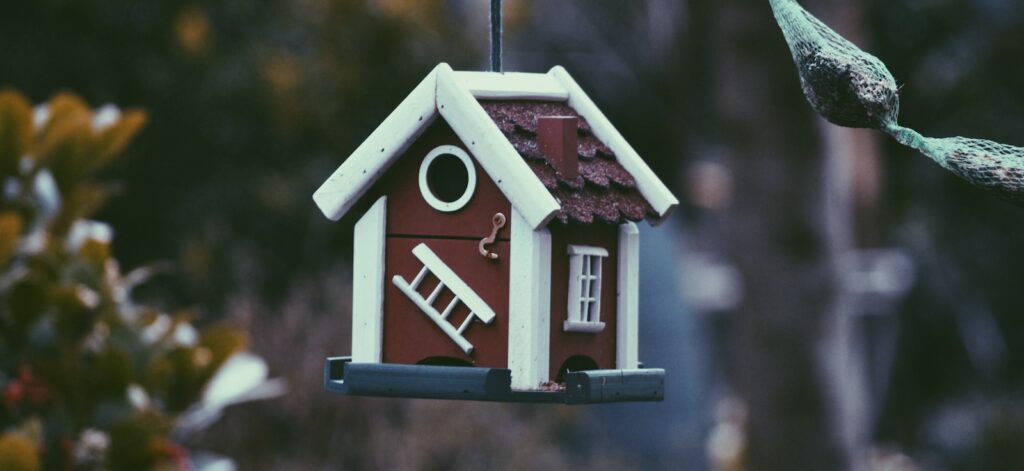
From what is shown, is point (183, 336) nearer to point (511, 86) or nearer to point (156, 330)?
point (156, 330)

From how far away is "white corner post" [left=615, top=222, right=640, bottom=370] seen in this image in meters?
3.01

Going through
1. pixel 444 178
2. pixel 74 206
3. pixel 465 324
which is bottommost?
pixel 465 324

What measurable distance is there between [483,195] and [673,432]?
8869 millimetres

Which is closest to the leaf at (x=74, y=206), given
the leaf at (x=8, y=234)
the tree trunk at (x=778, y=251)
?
the leaf at (x=8, y=234)

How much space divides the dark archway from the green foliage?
1337 mm

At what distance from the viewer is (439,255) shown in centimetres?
285

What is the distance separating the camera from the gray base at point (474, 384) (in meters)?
2.67

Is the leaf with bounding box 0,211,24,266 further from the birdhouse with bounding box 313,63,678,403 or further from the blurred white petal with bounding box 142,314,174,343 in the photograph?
the birdhouse with bounding box 313,63,678,403

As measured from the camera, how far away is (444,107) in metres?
2.77

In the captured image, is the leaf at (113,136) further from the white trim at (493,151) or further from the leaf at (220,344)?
the white trim at (493,151)

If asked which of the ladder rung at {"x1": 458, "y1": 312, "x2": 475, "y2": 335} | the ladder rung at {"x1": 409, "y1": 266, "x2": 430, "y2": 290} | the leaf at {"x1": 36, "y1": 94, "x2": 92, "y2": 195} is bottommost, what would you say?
the ladder rung at {"x1": 458, "y1": 312, "x2": 475, "y2": 335}

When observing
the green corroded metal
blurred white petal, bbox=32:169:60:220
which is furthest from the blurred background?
the green corroded metal

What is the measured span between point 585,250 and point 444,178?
0.31 metres

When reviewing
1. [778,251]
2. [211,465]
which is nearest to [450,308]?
[211,465]
